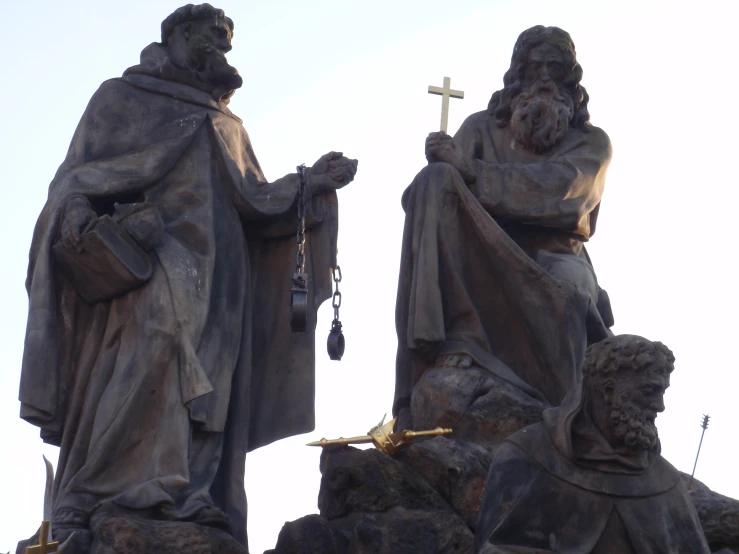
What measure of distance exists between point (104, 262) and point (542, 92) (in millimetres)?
3114

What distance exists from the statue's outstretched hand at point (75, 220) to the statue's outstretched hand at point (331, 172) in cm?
139

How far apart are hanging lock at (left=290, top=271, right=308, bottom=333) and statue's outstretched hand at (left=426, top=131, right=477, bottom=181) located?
4.47ft

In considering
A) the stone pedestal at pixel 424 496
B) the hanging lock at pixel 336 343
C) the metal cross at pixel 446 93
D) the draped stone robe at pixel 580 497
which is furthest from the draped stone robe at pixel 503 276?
the draped stone robe at pixel 580 497

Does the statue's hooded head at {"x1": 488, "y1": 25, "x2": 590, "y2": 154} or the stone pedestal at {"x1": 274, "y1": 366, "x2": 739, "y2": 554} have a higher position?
the statue's hooded head at {"x1": 488, "y1": 25, "x2": 590, "y2": 154}

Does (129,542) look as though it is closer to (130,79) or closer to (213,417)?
(213,417)

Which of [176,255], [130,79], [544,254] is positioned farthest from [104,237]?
[544,254]

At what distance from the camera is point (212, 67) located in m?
15.5

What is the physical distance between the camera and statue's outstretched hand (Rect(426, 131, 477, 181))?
15367mm

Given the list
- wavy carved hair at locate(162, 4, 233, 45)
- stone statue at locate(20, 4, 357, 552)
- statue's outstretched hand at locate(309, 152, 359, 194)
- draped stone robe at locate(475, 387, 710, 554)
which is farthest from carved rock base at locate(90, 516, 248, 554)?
wavy carved hair at locate(162, 4, 233, 45)

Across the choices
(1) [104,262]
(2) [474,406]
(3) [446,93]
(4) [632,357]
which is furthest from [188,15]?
(4) [632,357]

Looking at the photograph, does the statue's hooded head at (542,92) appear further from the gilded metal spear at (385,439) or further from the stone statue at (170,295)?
the gilded metal spear at (385,439)

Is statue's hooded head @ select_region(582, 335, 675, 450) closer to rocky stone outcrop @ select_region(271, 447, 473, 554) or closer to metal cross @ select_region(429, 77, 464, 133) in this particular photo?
rocky stone outcrop @ select_region(271, 447, 473, 554)

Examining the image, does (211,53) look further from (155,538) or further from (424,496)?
(155,538)

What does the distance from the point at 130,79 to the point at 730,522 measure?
4562 mm
